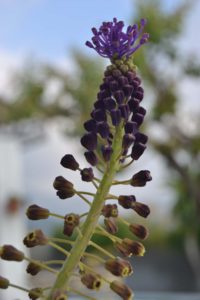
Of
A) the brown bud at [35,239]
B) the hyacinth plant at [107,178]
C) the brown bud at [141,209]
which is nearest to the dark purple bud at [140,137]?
the hyacinth plant at [107,178]

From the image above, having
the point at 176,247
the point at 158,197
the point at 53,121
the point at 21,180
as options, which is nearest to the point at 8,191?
the point at 21,180

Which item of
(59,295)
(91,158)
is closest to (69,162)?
(91,158)

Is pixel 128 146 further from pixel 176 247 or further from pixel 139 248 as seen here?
pixel 176 247

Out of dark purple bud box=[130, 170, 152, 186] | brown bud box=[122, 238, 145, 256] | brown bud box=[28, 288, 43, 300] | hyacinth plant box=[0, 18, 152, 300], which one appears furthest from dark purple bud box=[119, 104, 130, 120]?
brown bud box=[28, 288, 43, 300]

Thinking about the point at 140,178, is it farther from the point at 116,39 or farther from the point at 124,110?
the point at 116,39

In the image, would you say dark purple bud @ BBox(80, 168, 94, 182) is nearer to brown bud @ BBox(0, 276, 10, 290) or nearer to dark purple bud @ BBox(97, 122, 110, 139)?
dark purple bud @ BBox(97, 122, 110, 139)

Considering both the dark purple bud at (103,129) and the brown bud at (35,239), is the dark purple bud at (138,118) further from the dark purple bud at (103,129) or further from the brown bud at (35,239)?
the brown bud at (35,239)
